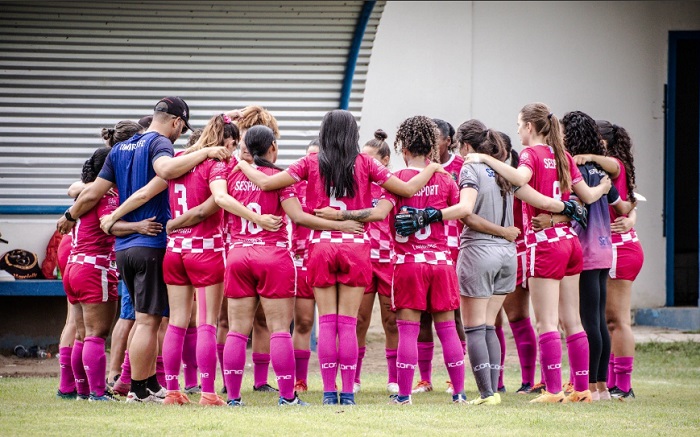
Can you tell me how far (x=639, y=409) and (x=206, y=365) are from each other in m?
2.97

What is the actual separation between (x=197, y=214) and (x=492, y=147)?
2215 millimetres

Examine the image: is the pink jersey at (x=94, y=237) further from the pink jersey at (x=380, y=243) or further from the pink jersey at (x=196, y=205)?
the pink jersey at (x=380, y=243)

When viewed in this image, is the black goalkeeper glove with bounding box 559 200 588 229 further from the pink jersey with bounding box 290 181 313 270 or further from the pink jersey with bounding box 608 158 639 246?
the pink jersey with bounding box 290 181 313 270

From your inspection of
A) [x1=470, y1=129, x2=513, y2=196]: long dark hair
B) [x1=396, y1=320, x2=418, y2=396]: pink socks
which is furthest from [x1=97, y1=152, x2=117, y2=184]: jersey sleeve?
[x1=470, y1=129, x2=513, y2=196]: long dark hair

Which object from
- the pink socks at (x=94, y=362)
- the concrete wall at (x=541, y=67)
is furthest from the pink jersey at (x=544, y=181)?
the concrete wall at (x=541, y=67)

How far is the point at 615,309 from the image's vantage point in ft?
28.2

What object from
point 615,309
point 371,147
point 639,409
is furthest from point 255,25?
point 639,409

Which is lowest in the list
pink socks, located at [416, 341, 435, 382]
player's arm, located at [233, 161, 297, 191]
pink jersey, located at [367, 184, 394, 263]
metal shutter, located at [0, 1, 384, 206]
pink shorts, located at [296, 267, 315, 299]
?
pink socks, located at [416, 341, 435, 382]

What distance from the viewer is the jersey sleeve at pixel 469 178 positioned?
7.70 meters

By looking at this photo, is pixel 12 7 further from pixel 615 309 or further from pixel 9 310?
pixel 615 309

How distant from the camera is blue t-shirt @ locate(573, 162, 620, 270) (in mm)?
8164

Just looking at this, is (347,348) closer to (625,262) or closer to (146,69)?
(625,262)

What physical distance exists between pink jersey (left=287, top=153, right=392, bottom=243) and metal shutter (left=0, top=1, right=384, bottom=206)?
469cm

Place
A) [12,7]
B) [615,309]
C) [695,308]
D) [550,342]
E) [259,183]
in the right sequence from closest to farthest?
[259,183] → [550,342] → [615,309] → [12,7] → [695,308]
